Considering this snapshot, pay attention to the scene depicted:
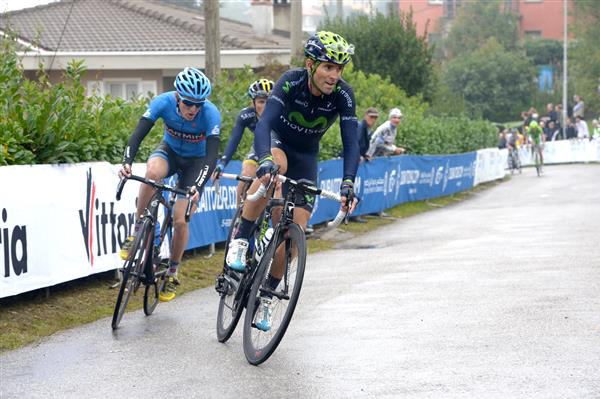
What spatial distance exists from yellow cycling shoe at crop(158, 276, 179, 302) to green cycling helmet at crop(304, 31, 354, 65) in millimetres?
3324

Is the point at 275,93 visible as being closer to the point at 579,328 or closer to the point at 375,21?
the point at 579,328

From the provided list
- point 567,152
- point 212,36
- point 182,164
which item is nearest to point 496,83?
point 567,152

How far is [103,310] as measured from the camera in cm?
1065

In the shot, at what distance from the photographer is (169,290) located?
10.5m

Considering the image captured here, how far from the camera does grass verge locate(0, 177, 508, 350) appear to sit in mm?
9445

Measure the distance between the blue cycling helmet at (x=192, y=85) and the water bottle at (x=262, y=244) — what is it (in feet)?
6.51

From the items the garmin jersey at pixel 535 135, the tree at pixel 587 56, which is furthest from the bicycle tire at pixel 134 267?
the tree at pixel 587 56

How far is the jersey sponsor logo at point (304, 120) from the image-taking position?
8.31 m

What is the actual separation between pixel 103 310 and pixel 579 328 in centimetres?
452

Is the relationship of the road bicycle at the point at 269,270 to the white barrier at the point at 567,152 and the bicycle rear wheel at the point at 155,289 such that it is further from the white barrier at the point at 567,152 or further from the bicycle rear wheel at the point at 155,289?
the white barrier at the point at 567,152

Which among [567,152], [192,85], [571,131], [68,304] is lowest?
[567,152]

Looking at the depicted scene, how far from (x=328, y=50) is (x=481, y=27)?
98.6 metres

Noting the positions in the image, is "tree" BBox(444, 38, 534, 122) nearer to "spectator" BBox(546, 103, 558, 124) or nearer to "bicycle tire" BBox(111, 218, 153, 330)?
"spectator" BBox(546, 103, 558, 124)

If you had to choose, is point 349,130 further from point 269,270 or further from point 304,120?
point 269,270
